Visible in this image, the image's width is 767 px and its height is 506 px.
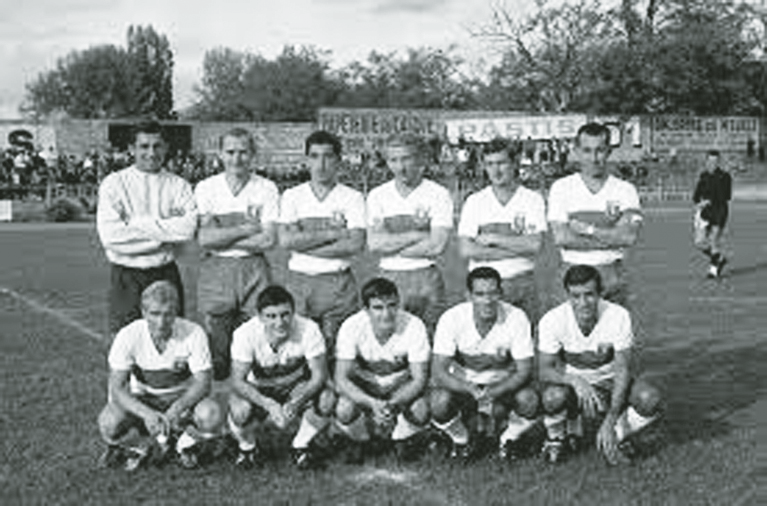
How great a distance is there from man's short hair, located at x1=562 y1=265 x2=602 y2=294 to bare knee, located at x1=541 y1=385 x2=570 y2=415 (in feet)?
2.09

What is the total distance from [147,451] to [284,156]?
3979 cm

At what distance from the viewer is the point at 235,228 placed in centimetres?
712

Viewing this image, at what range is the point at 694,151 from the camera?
175 ft

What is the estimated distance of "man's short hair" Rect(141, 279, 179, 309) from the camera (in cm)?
652

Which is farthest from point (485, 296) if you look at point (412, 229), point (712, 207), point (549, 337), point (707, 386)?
point (712, 207)

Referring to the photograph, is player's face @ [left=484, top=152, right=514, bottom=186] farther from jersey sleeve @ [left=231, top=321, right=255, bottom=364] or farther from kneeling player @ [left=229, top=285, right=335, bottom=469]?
jersey sleeve @ [left=231, top=321, right=255, bottom=364]

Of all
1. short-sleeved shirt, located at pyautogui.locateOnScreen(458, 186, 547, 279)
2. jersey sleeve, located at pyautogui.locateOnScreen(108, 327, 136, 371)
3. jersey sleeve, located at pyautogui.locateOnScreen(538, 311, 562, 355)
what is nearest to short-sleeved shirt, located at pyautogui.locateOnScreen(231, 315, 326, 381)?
jersey sleeve, located at pyautogui.locateOnScreen(108, 327, 136, 371)

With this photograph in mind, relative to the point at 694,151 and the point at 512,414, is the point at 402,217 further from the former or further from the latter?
the point at 694,151

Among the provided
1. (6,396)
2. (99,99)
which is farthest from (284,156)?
(99,99)

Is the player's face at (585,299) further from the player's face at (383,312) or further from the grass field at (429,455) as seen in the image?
the player's face at (383,312)

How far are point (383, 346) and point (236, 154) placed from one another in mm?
1596

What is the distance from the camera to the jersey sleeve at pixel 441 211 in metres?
7.28

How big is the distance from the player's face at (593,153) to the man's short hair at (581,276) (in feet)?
2.62

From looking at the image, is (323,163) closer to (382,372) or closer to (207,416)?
(382,372)
